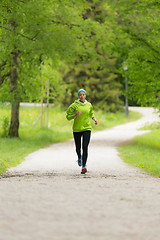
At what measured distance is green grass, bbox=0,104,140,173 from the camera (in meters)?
15.3

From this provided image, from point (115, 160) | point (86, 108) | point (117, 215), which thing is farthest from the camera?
point (115, 160)

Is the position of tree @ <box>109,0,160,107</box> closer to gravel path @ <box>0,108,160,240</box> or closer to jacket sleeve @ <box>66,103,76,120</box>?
jacket sleeve @ <box>66,103,76,120</box>

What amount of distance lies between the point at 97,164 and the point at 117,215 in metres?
8.13

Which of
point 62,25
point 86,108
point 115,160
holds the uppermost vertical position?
point 62,25

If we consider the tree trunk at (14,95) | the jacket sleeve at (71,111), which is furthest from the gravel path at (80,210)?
the tree trunk at (14,95)

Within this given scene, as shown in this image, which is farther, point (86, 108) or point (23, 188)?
point (86, 108)

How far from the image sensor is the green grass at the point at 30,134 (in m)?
15.3

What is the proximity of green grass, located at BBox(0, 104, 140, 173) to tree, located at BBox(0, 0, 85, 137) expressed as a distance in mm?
1611

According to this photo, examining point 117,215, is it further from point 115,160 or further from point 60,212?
point 115,160

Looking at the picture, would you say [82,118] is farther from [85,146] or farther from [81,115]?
[85,146]

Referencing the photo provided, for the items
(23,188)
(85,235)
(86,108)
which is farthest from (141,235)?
(86,108)

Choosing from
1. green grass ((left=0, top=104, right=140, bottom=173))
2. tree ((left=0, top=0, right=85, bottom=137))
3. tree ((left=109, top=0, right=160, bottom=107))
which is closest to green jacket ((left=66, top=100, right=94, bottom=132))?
green grass ((left=0, top=104, right=140, bottom=173))

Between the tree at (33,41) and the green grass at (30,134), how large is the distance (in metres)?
1.61

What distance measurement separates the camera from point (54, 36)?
20.6 m
